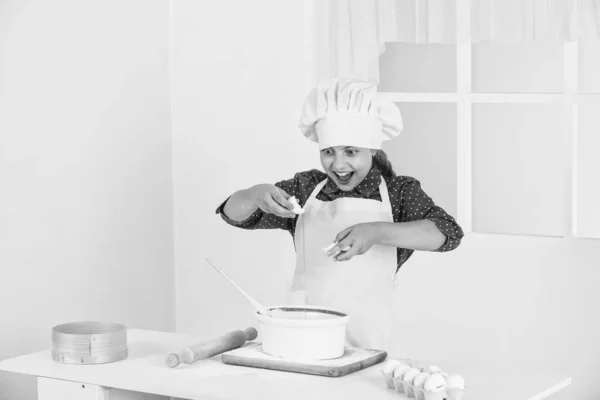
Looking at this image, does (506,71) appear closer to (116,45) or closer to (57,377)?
(116,45)

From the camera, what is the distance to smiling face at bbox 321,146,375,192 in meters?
2.71

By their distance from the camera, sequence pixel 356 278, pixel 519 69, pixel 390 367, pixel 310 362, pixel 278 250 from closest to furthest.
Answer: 1. pixel 390 367
2. pixel 310 362
3. pixel 356 278
4. pixel 278 250
5. pixel 519 69

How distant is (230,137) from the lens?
422cm

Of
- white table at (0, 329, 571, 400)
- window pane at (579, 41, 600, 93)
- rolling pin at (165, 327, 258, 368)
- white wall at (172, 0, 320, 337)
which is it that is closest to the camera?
white table at (0, 329, 571, 400)

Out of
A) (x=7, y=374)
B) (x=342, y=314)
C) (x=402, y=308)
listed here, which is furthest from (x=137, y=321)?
A: (x=342, y=314)

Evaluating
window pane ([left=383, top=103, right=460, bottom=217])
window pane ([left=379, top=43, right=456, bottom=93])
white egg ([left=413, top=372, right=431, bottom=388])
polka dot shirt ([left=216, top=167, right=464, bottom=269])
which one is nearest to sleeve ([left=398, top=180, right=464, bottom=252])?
polka dot shirt ([left=216, top=167, right=464, bottom=269])

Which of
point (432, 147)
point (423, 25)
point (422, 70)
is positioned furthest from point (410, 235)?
point (422, 70)

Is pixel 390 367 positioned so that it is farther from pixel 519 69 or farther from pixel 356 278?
pixel 519 69

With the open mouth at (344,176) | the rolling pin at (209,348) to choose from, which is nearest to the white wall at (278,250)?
the open mouth at (344,176)

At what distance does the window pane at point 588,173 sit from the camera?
3.80 m

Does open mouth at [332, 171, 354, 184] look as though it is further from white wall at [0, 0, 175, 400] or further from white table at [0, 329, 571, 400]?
white wall at [0, 0, 175, 400]

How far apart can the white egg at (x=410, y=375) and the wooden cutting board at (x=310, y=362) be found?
21 cm

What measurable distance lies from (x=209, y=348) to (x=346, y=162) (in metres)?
0.67

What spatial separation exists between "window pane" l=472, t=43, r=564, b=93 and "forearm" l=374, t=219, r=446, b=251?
2.40 m
